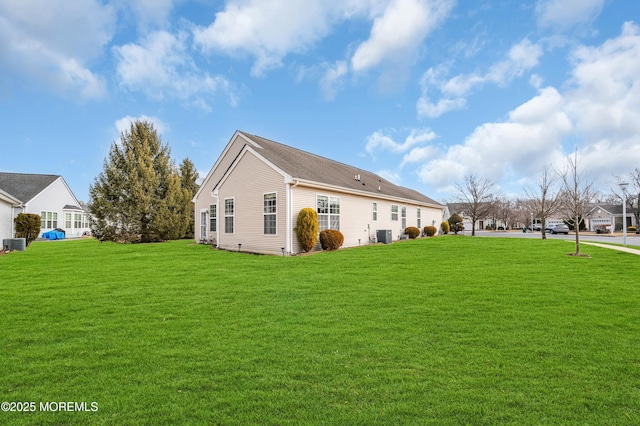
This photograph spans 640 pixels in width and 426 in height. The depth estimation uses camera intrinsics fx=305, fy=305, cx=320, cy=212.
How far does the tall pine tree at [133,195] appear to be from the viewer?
2502cm

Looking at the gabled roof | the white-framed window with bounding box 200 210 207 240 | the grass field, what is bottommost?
the grass field

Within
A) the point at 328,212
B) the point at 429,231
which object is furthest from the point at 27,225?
the point at 429,231

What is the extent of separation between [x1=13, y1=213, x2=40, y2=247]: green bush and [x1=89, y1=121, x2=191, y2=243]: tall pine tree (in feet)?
17.1

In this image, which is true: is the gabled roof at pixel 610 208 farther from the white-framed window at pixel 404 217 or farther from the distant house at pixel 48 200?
the distant house at pixel 48 200

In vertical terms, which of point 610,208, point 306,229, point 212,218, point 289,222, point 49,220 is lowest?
point 306,229

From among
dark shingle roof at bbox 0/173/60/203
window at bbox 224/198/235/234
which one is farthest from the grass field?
dark shingle roof at bbox 0/173/60/203

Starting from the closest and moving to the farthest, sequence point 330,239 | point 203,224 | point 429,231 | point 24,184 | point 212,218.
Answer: point 330,239, point 212,218, point 203,224, point 429,231, point 24,184

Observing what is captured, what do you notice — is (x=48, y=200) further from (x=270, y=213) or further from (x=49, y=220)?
(x=270, y=213)

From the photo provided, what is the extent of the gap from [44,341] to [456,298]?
684 centimetres

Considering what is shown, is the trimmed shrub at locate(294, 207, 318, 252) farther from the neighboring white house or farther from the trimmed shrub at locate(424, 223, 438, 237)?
the neighboring white house

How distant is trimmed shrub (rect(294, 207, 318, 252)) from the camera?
13867 mm

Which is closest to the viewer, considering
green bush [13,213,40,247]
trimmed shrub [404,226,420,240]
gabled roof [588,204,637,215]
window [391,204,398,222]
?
green bush [13,213,40,247]

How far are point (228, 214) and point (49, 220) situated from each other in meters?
28.4

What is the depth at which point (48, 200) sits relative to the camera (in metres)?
32.7
